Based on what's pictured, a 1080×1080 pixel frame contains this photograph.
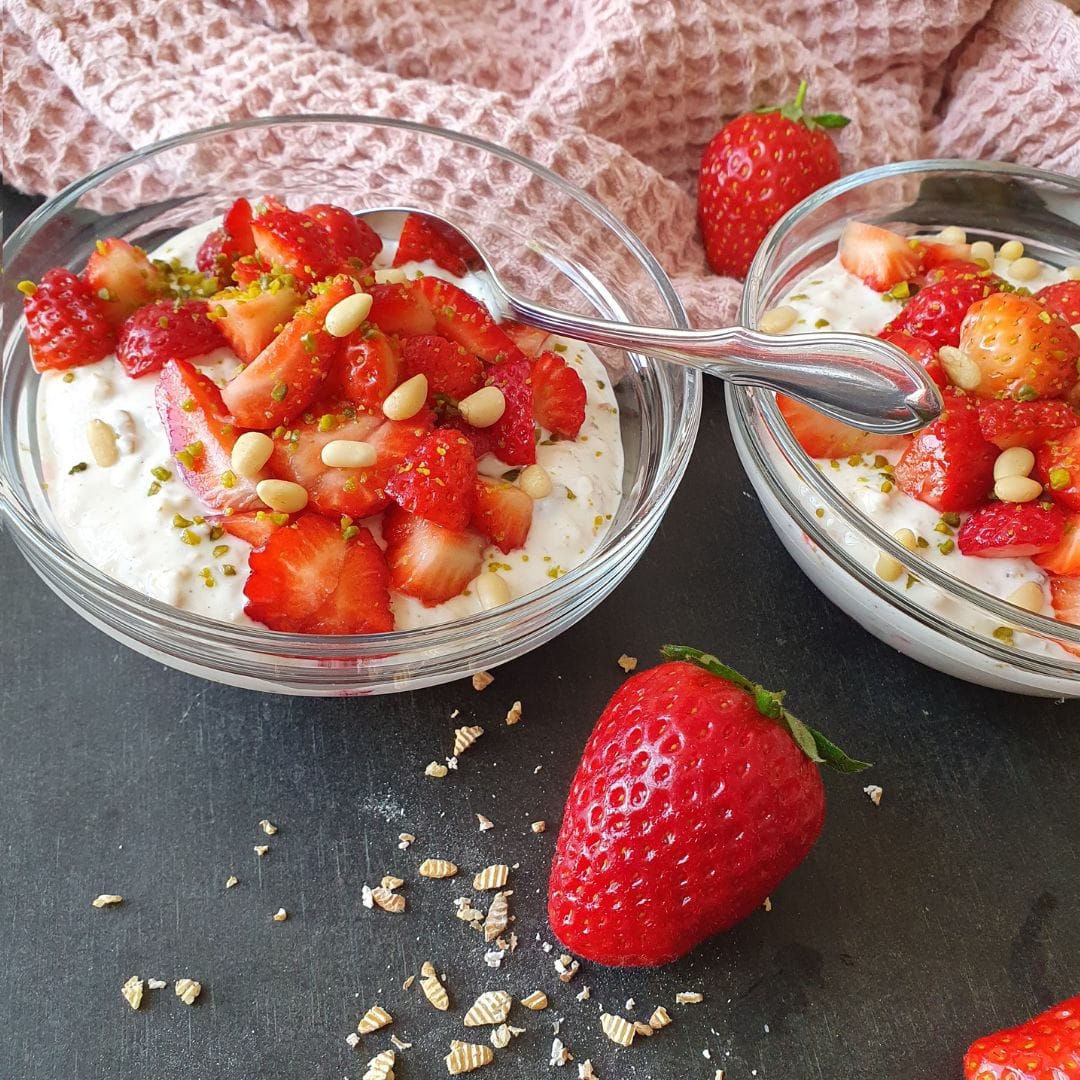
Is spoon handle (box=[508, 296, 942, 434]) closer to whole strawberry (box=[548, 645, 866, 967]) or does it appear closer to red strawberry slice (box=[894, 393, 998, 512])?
red strawberry slice (box=[894, 393, 998, 512])

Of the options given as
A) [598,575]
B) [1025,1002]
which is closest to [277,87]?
[598,575]

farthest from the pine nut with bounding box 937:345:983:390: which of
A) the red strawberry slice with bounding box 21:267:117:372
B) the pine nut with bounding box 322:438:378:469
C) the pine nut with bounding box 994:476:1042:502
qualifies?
the red strawberry slice with bounding box 21:267:117:372

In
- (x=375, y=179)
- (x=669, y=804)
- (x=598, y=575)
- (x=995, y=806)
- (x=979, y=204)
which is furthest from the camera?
(x=979, y=204)

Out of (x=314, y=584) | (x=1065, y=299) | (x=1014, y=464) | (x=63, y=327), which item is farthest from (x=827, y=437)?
(x=63, y=327)

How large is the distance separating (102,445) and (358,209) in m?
0.63

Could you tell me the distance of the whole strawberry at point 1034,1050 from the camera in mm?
1126

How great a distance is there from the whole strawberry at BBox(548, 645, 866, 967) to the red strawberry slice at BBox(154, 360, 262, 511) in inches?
20.6

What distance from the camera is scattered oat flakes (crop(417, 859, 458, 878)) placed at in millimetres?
1343

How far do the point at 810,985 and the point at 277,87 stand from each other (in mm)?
1509

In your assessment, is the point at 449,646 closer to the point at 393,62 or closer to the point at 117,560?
the point at 117,560

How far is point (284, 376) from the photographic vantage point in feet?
4.35

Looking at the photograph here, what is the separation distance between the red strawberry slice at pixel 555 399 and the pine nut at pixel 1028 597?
1.94 feet

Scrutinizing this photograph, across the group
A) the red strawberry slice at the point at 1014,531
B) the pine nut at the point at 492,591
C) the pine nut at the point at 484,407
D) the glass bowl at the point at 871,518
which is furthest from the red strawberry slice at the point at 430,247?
the red strawberry slice at the point at 1014,531

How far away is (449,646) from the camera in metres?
1.25
